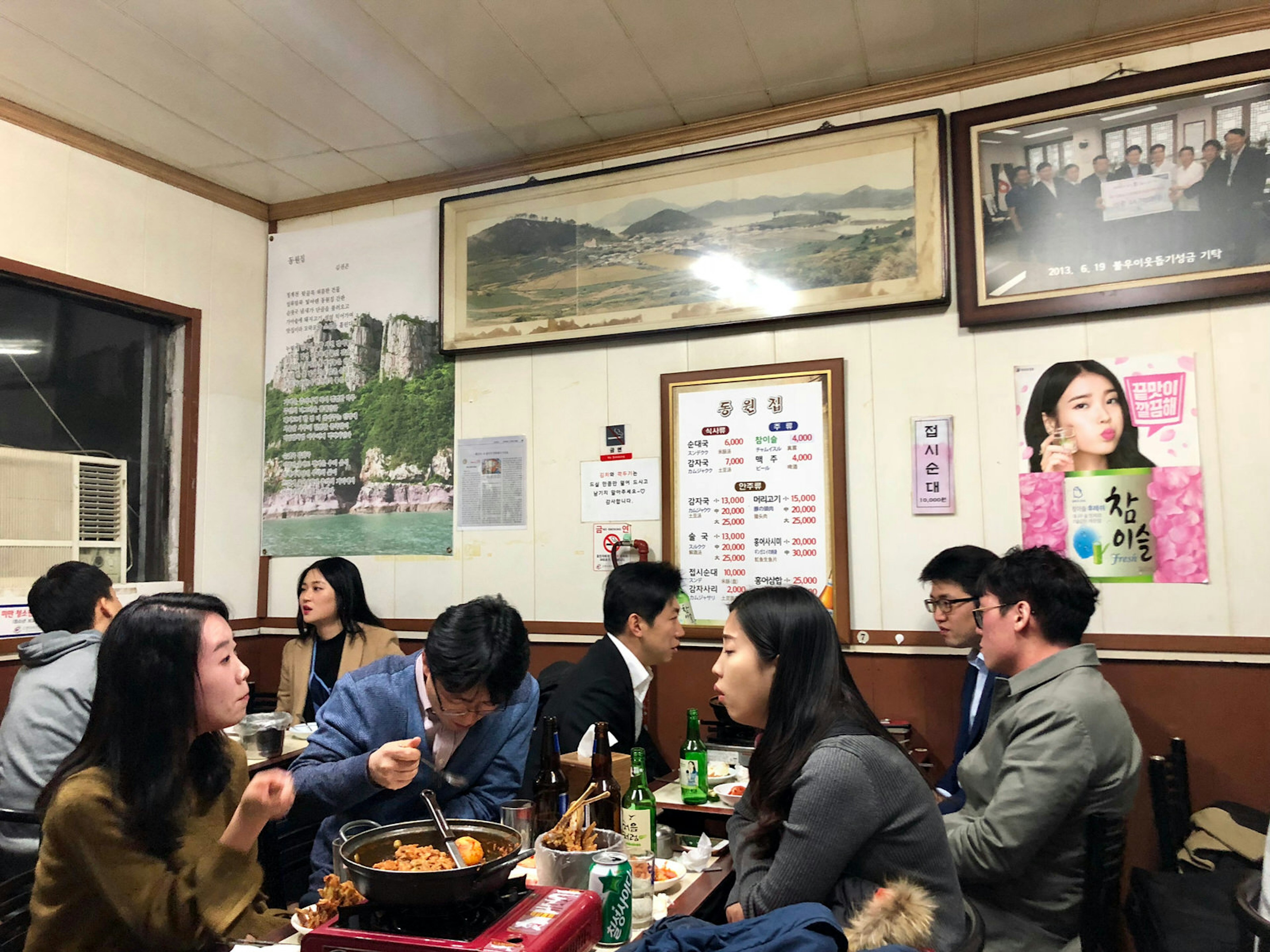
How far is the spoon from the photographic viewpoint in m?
1.40

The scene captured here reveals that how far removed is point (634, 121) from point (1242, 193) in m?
2.10

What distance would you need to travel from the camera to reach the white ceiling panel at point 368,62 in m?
2.73

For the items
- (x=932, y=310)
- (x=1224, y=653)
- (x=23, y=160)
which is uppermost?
(x=23, y=160)

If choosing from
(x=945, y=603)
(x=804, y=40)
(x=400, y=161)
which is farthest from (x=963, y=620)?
(x=400, y=161)

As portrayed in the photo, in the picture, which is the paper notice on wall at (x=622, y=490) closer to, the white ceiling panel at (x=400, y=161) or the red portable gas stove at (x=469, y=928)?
the white ceiling panel at (x=400, y=161)

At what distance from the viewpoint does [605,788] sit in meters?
1.88

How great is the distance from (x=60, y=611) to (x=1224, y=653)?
140 inches

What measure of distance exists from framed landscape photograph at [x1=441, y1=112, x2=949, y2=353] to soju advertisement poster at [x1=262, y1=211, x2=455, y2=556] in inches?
8.7

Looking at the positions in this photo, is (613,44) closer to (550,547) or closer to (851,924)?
(550,547)

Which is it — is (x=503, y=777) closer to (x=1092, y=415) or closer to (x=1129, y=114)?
(x=1092, y=415)

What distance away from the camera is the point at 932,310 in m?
3.12

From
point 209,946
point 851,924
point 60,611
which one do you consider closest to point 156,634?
point 209,946

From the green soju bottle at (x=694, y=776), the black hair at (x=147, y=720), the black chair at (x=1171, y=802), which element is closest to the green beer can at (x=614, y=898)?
the black hair at (x=147, y=720)

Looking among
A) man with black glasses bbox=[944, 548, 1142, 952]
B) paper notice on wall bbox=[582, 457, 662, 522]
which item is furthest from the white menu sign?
man with black glasses bbox=[944, 548, 1142, 952]
